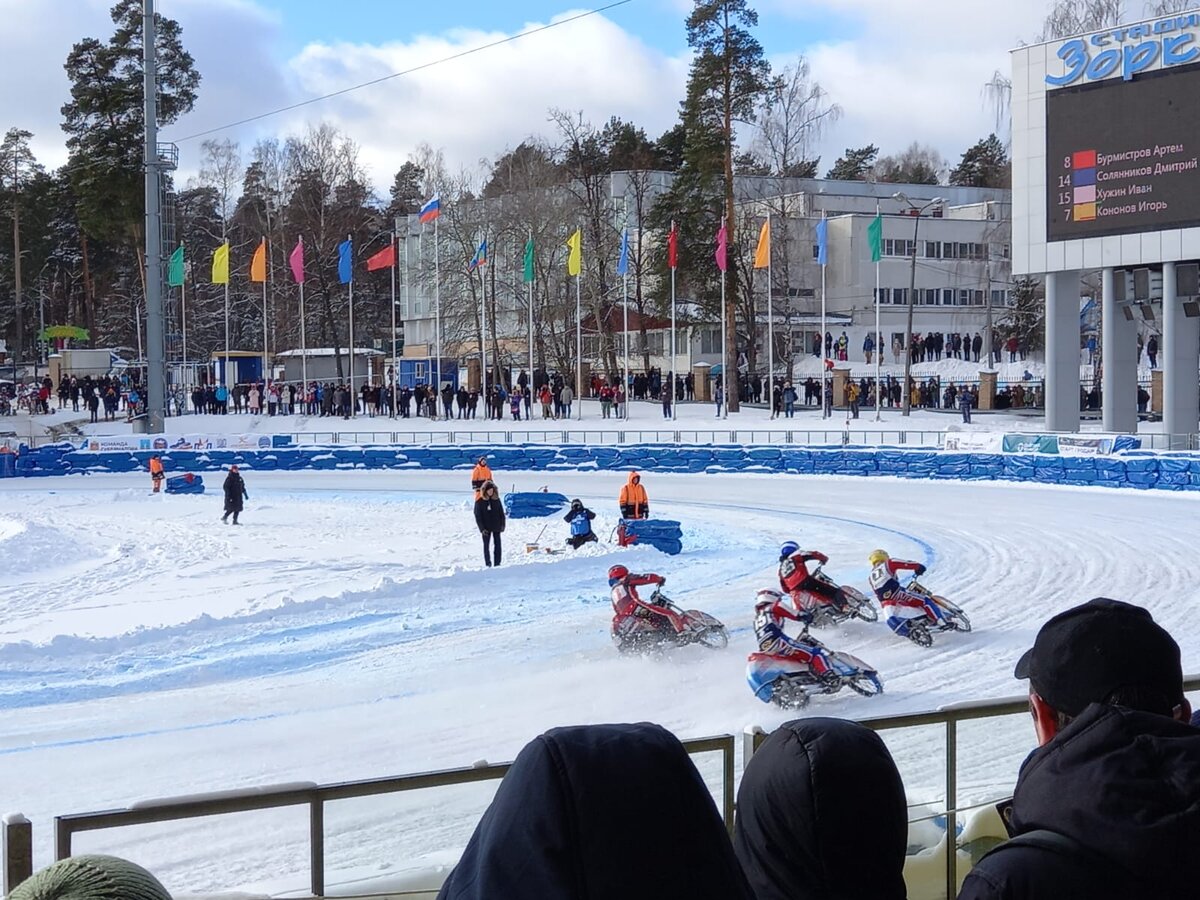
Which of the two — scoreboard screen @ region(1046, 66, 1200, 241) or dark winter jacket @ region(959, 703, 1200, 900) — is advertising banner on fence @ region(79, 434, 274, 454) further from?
dark winter jacket @ region(959, 703, 1200, 900)

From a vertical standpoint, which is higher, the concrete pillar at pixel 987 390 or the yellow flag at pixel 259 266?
the yellow flag at pixel 259 266

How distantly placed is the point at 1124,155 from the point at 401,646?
952 inches

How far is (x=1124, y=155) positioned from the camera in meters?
31.0

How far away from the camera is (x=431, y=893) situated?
390 cm

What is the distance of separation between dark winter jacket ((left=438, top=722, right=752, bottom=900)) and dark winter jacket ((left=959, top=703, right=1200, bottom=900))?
0.50m

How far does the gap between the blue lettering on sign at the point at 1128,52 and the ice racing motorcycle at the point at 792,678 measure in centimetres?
2423

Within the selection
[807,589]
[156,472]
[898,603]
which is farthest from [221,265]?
[898,603]

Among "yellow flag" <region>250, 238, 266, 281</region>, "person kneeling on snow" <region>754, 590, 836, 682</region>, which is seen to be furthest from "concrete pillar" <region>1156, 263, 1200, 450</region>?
"yellow flag" <region>250, 238, 266, 281</region>

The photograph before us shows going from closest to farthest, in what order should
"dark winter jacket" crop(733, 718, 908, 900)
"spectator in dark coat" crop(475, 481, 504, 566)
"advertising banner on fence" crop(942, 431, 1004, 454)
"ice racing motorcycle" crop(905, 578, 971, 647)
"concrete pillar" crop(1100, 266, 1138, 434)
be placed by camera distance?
"dark winter jacket" crop(733, 718, 908, 900) < "ice racing motorcycle" crop(905, 578, 971, 647) < "spectator in dark coat" crop(475, 481, 504, 566) < "advertising banner on fence" crop(942, 431, 1004, 454) < "concrete pillar" crop(1100, 266, 1138, 434)

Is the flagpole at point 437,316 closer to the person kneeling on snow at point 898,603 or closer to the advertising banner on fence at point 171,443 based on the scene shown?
the advertising banner on fence at point 171,443

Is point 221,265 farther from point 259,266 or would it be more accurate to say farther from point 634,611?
point 634,611

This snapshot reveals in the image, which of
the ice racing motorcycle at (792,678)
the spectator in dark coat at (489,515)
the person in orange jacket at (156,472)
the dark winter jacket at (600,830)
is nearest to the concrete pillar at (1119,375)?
the spectator in dark coat at (489,515)

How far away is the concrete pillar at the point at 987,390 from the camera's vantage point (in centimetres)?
4800

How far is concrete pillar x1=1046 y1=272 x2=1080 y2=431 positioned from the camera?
1389 inches
